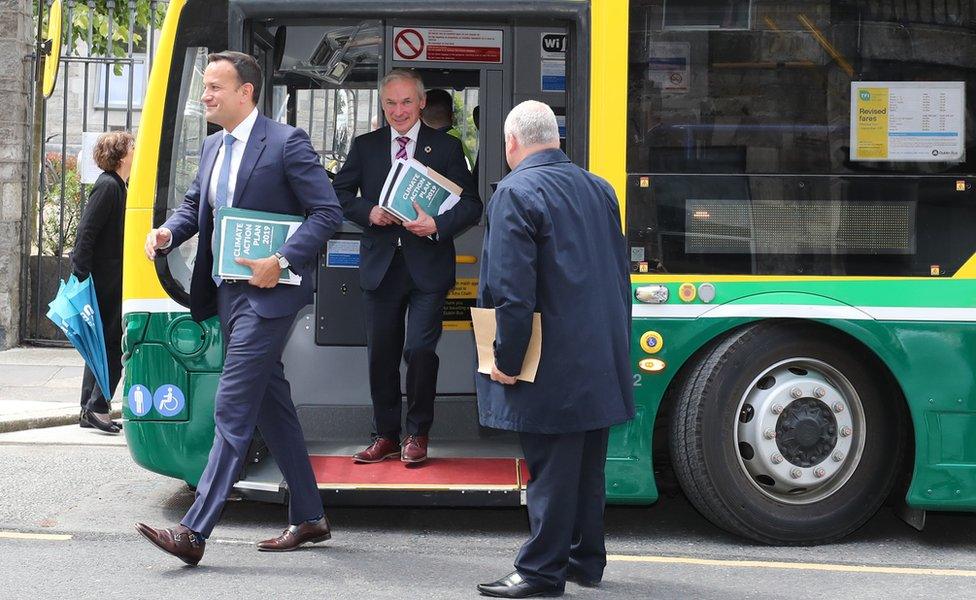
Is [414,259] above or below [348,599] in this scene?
above

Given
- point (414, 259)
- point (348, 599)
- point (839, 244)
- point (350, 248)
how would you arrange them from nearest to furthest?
point (348, 599) < point (839, 244) < point (414, 259) < point (350, 248)

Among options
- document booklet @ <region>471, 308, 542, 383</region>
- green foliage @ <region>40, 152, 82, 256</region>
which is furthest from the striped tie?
green foliage @ <region>40, 152, 82, 256</region>

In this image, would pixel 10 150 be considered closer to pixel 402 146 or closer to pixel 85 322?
pixel 85 322

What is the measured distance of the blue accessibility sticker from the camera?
19.1 ft

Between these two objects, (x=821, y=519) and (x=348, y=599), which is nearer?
(x=348, y=599)

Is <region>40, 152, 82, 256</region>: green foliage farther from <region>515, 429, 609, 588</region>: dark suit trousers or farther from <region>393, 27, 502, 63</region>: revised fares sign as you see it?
<region>515, 429, 609, 588</region>: dark suit trousers

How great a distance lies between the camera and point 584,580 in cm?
503

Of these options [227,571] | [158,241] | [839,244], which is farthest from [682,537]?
[158,241]

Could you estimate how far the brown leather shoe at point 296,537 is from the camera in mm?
5473

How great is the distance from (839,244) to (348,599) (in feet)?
7.95

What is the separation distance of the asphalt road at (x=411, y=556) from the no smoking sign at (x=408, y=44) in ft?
7.98

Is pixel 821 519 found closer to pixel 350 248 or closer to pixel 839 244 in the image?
pixel 839 244

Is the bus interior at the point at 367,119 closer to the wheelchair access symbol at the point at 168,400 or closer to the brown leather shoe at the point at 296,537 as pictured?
the wheelchair access symbol at the point at 168,400

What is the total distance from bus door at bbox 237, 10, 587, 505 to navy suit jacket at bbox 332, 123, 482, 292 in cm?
63
